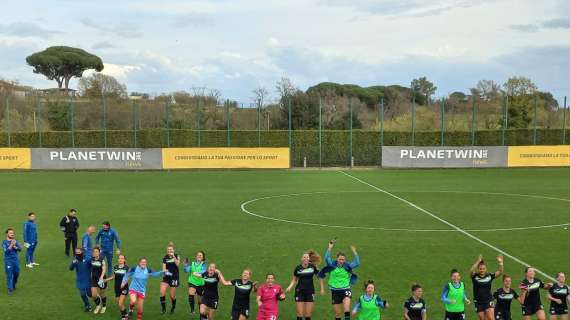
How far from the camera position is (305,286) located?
11914mm

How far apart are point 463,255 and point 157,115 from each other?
48115 mm

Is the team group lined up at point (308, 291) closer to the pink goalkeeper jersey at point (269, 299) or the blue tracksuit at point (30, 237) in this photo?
the pink goalkeeper jersey at point (269, 299)

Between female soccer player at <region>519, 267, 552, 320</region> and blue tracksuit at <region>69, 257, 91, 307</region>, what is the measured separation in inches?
385

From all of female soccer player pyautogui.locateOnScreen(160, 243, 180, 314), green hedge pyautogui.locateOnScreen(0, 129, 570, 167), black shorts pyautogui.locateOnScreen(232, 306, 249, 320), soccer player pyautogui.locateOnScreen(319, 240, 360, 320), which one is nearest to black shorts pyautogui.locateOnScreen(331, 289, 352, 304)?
soccer player pyautogui.locateOnScreen(319, 240, 360, 320)

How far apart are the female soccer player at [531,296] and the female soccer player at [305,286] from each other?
4.41 m

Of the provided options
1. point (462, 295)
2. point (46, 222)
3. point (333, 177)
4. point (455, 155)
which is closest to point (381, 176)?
point (333, 177)

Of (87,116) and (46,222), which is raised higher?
(87,116)

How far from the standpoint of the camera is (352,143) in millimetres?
51156

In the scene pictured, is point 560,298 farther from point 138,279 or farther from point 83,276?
point 83,276

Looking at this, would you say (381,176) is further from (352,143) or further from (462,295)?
(462,295)

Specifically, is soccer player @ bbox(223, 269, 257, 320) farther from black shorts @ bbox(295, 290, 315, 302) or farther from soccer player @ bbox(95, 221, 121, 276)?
soccer player @ bbox(95, 221, 121, 276)

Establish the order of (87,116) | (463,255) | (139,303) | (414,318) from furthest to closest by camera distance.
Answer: (87,116) → (463,255) → (139,303) → (414,318)

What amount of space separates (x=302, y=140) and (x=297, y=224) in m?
29.1

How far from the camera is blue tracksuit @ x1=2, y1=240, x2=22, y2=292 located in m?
13.9
